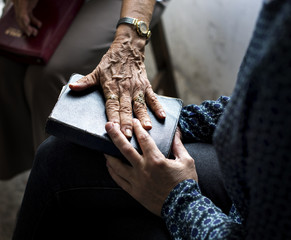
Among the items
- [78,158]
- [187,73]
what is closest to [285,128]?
[78,158]

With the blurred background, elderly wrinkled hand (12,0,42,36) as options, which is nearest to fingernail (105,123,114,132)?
elderly wrinkled hand (12,0,42,36)

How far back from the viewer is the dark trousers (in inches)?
26.5

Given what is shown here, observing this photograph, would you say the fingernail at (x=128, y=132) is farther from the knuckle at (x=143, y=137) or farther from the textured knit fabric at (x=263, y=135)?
the textured knit fabric at (x=263, y=135)

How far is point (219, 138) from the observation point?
47 centimetres

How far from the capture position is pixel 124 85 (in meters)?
0.77

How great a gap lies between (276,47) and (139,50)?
0.54 meters

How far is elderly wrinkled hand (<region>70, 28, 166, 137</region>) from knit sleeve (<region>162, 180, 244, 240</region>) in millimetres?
148

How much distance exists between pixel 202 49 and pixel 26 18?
949 millimetres

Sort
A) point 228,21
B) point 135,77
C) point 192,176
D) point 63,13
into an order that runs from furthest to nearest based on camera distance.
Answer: point 228,21, point 63,13, point 135,77, point 192,176

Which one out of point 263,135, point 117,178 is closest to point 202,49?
point 117,178

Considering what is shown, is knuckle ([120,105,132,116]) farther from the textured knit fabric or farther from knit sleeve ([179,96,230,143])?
the textured knit fabric

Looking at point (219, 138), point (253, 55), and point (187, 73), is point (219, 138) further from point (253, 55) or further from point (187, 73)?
point (187, 73)

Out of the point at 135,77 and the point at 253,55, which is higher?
the point at 253,55

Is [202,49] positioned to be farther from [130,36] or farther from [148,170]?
[148,170]
